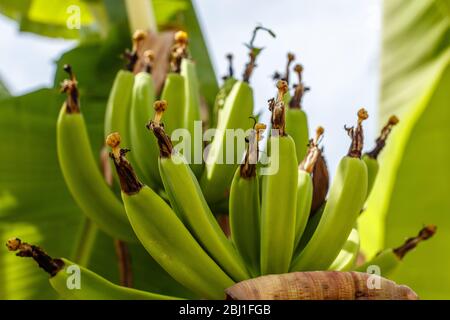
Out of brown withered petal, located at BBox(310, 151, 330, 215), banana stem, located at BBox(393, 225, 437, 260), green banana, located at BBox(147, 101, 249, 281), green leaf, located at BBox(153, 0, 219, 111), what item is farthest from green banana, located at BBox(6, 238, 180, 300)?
green leaf, located at BBox(153, 0, 219, 111)

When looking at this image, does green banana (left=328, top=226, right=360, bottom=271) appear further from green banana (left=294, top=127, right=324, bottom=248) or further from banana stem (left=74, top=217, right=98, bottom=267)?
banana stem (left=74, top=217, right=98, bottom=267)

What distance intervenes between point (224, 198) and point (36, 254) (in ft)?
1.32

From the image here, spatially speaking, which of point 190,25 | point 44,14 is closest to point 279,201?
point 190,25

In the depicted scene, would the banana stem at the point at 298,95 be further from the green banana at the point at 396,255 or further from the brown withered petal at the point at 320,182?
the green banana at the point at 396,255

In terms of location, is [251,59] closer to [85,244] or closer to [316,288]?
[316,288]

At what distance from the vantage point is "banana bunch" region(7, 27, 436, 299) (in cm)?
95

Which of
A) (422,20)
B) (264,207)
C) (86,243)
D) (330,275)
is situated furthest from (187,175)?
(422,20)

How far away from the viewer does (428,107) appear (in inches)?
85.1

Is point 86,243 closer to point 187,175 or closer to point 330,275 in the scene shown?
point 187,175

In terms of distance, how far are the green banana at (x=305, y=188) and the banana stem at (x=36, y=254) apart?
1.28ft

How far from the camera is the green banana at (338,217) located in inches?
39.2

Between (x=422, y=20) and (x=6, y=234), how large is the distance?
5.17 feet

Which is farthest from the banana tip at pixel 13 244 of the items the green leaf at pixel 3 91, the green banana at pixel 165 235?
the green leaf at pixel 3 91

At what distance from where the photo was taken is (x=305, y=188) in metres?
1.08
